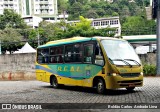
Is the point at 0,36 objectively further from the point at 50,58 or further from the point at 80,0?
the point at 80,0

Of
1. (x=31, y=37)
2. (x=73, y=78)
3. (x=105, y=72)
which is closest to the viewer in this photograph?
(x=105, y=72)

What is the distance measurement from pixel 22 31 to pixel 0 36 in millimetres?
9159

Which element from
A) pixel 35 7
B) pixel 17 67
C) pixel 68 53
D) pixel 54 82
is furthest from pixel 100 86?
pixel 35 7

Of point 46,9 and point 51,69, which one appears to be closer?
point 51,69

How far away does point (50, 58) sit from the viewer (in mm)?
16969

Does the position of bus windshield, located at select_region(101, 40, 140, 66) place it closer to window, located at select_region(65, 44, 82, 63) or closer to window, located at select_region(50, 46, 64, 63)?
window, located at select_region(65, 44, 82, 63)

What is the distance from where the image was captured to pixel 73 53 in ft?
48.5

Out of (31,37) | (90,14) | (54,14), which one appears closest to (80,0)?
(54,14)

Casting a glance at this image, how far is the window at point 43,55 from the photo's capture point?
683 inches

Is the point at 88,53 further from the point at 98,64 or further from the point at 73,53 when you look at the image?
the point at 73,53

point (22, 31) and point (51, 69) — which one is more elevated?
point (22, 31)

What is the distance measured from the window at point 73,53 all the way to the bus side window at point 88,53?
473mm

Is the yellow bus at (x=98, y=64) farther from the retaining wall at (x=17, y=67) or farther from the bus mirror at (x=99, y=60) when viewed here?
the retaining wall at (x=17, y=67)

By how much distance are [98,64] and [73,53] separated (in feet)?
8.05
